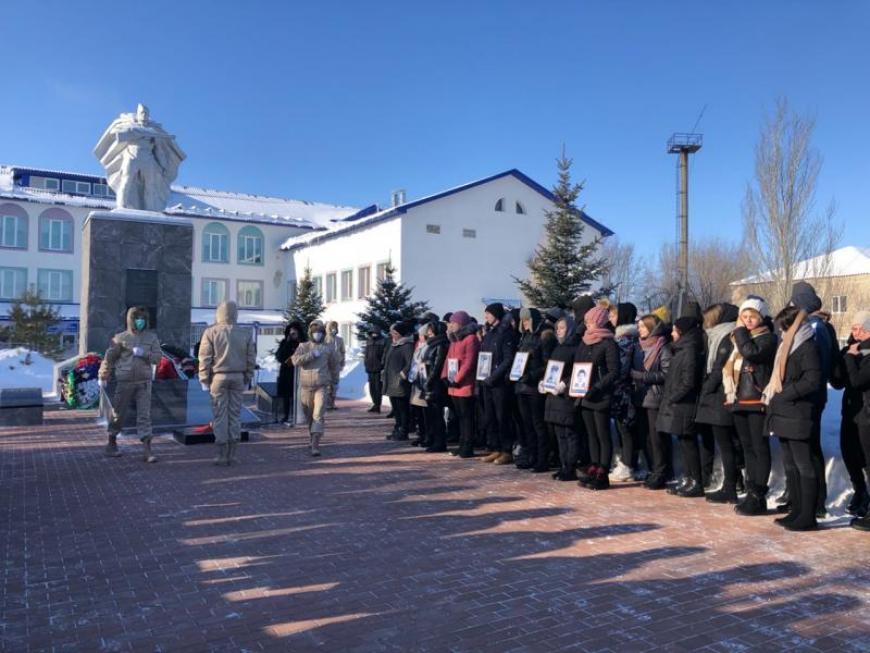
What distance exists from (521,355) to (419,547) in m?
3.54

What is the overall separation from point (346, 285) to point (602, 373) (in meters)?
29.2

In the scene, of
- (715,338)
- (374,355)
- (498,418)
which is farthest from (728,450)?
(374,355)

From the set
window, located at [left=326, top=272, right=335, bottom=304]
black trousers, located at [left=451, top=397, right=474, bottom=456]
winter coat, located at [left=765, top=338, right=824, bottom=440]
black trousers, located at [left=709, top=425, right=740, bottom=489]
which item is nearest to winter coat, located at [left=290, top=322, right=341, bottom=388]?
black trousers, located at [left=451, top=397, right=474, bottom=456]

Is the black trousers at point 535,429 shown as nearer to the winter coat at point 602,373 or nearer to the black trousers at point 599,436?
the black trousers at point 599,436

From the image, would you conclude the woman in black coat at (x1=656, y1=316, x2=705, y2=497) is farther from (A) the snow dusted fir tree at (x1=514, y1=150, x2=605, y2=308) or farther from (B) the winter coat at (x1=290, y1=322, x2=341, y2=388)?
(A) the snow dusted fir tree at (x1=514, y1=150, x2=605, y2=308)

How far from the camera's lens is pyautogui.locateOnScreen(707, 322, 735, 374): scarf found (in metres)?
6.77

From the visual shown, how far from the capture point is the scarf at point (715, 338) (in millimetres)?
6766

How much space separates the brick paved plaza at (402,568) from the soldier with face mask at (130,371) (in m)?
1.07

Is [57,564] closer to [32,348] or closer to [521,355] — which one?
[521,355]

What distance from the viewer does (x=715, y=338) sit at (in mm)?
6863

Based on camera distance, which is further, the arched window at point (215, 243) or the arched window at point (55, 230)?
the arched window at point (215, 243)

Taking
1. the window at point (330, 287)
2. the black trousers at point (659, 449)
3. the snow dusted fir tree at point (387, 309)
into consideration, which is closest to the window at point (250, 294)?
the window at point (330, 287)

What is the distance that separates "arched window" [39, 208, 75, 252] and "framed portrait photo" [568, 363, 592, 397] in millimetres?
40476

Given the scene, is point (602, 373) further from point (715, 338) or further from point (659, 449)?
point (715, 338)
